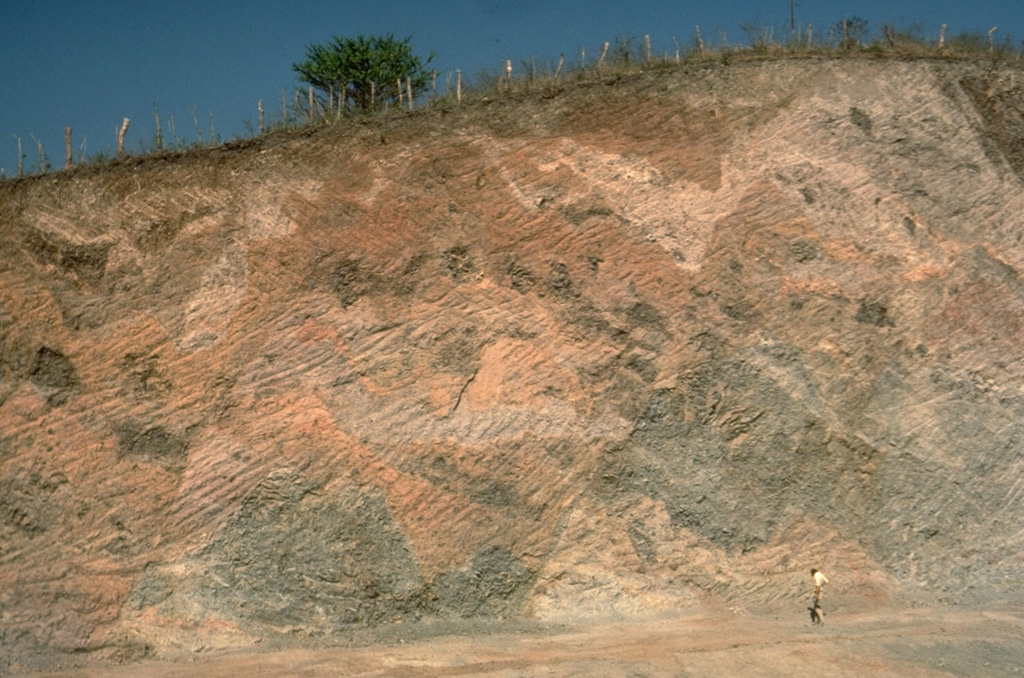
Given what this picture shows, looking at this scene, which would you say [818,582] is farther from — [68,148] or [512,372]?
[68,148]

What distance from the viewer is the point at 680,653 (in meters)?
9.04

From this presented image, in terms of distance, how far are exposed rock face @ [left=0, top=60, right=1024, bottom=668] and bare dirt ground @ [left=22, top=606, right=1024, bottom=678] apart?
27 cm

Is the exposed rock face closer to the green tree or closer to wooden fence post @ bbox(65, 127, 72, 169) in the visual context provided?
wooden fence post @ bbox(65, 127, 72, 169)

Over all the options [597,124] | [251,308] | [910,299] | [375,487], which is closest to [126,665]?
[375,487]

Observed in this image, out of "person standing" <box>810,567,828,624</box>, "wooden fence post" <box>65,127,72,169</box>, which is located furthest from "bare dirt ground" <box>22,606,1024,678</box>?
"wooden fence post" <box>65,127,72,169</box>

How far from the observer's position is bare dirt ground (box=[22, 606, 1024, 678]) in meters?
8.73

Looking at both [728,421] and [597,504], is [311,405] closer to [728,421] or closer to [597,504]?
[597,504]

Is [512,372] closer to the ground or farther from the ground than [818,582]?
farther from the ground

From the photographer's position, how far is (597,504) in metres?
9.84

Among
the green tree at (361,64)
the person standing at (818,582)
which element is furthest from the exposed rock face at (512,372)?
the green tree at (361,64)

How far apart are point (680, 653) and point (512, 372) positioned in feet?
9.18

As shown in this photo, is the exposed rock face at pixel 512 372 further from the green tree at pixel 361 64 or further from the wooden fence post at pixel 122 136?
the green tree at pixel 361 64

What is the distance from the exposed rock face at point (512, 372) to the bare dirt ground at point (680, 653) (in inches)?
10.8

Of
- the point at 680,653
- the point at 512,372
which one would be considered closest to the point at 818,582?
the point at 680,653
